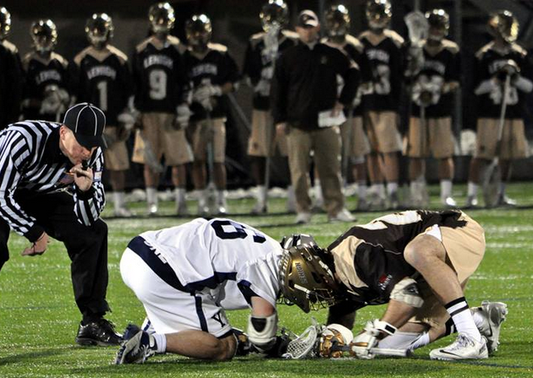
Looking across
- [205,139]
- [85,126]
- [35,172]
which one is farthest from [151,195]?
[85,126]

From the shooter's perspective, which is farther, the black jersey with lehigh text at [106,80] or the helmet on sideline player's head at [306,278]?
the black jersey with lehigh text at [106,80]

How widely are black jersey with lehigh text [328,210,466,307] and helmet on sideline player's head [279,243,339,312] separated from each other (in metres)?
0.07

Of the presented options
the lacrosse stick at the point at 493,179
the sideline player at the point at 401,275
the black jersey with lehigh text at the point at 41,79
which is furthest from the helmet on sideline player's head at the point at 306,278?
the lacrosse stick at the point at 493,179

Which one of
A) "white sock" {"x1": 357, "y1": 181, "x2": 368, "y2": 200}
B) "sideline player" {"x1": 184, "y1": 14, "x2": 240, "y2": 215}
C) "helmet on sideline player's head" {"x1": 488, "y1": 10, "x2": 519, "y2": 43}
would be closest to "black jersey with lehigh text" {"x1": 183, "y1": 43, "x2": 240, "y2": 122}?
"sideline player" {"x1": 184, "y1": 14, "x2": 240, "y2": 215}

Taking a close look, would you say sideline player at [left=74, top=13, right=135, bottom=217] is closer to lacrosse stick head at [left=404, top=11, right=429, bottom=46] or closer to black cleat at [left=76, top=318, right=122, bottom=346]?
lacrosse stick head at [left=404, top=11, right=429, bottom=46]

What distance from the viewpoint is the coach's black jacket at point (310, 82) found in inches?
476

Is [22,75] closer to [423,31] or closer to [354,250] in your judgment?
[423,31]

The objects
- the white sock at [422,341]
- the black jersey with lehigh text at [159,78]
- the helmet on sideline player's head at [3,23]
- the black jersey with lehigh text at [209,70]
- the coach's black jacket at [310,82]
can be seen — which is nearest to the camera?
the white sock at [422,341]

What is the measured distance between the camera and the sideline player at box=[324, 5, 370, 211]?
13188 millimetres

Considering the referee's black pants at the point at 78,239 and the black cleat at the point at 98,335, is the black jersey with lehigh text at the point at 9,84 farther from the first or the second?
the black cleat at the point at 98,335

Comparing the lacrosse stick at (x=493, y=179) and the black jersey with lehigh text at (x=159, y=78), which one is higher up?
the black jersey with lehigh text at (x=159, y=78)

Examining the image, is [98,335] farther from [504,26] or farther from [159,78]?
[504,26]

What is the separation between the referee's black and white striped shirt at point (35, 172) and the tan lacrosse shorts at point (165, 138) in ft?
22.4

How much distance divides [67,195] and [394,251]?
73.0 inches
